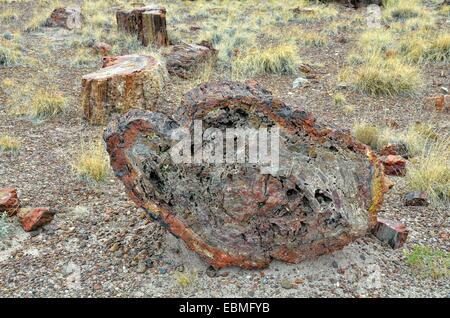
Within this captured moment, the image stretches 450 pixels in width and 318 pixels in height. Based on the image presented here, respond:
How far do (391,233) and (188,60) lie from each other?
543 centimetres

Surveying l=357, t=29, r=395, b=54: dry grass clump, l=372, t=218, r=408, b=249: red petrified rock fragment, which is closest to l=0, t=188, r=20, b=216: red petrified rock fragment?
l=372, t=218, r=408, b=249: red petrified rock fragment

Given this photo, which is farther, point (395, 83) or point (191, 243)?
point (395, 83)

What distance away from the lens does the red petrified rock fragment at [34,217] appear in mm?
4297

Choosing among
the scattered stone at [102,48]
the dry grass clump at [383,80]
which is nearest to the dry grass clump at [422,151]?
the dry grass clump at [383,80]

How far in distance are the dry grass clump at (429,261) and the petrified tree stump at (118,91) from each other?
3974 millimetres

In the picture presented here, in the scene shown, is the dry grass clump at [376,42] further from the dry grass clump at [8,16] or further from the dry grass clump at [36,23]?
the dry grass clump at [8,16]

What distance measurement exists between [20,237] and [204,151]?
1.81 m

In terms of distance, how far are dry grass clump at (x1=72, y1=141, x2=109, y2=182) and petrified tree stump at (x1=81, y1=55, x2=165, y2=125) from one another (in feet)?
4.13

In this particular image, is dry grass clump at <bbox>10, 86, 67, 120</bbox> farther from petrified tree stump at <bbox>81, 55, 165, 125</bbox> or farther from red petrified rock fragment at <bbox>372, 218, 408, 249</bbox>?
red petrified rock fragment at <bbox>372, 218, 408, 249</bbox>

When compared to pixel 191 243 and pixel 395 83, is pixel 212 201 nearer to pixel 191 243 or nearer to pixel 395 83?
pixel 191 243

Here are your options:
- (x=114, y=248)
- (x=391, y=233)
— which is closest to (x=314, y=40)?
(x=391, y=233)

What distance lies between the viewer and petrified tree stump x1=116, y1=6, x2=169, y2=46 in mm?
10234

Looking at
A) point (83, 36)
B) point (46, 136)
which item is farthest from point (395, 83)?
point (83, 36)
